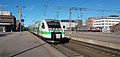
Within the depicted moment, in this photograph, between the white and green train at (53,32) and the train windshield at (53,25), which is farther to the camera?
the train windshield at (53,25)

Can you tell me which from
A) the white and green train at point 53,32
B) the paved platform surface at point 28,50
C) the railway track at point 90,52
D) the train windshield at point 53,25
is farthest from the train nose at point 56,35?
the railway track at point 90,52

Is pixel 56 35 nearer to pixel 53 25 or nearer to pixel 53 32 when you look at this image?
pixel 53 32

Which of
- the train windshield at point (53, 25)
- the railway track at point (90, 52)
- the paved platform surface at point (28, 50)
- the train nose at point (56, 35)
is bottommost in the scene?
the railway track at point (90, 52)

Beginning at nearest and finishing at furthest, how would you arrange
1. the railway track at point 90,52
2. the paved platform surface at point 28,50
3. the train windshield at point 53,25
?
the paved platform surface at point 28,50 → the railway track at point 90,52 → the train windshield at point 53,25

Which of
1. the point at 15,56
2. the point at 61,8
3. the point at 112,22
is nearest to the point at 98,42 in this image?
the point at 15,56

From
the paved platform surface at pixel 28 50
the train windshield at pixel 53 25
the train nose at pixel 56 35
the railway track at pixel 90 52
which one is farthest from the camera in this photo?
the train windshield at pixel 53 25

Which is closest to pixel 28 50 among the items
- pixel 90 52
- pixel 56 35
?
pixel 56 35

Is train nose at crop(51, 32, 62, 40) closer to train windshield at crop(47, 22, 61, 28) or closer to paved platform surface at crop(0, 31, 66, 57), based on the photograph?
paved platform surface at crop(0, 31, 66, 57)

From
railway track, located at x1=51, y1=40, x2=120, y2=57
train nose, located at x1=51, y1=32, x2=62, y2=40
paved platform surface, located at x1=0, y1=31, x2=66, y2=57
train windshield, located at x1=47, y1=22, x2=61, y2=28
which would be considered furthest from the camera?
train windshield, located at x1=47, y1=22, x2=61, y2=28

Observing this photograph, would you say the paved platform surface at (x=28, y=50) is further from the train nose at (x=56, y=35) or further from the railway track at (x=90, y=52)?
the train nose at (x=56, y=35)

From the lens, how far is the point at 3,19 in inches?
2714

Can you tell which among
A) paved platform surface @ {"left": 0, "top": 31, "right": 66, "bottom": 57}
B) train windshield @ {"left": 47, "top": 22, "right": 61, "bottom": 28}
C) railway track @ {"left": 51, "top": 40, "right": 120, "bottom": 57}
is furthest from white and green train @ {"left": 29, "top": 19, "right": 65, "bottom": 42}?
railway track @ {"left": 51, "top": 40, "right": 120, "bottom": 57}

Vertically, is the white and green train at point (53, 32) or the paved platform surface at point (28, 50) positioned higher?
the white and green train at point (53, 32)

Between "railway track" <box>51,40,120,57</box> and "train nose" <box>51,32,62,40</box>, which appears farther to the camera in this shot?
"train nose" <box>51,32,62,40</box>
